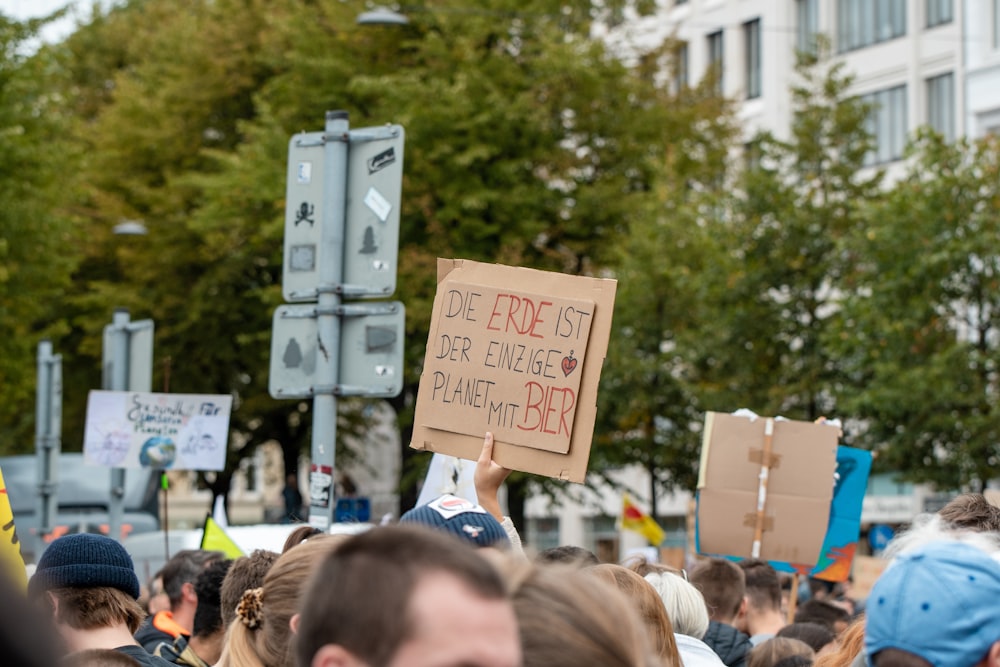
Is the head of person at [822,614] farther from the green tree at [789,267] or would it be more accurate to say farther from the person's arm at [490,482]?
the green tree at [789,267]

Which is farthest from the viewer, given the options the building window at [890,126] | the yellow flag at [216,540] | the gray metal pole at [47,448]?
the building window at [890,126]

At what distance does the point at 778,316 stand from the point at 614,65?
16.4 ft

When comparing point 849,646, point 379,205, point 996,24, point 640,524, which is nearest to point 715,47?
point 996,24

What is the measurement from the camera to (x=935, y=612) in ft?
8.59

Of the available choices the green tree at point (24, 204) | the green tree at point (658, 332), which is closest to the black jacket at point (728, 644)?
the green tree at point (658, 332)

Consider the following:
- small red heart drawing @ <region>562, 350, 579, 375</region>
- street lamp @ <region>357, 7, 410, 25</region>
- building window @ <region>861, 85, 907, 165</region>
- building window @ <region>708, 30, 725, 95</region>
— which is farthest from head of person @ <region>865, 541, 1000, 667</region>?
building window @ <region>708, 30, 725, 95</region>

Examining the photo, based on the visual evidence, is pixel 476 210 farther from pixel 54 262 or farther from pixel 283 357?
pixel 283 357

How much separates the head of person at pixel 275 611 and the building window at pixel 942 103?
3166 centimetres

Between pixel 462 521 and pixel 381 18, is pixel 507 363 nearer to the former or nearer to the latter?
pixel 462 521

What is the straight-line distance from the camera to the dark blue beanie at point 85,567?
4371 millimetres

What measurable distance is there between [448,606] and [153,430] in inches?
413

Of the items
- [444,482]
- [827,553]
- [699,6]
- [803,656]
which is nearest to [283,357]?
[444,482]

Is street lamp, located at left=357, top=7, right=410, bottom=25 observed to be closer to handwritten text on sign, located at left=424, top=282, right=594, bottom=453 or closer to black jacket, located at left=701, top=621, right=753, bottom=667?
black jacket, located at left=701, top=621, right=753, bottom=667

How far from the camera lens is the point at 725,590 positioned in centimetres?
762
